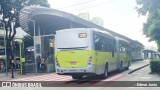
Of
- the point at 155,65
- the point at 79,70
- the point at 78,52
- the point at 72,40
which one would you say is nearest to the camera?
the point at 79,70

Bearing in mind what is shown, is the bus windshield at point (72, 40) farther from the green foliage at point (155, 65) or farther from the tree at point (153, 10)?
the green foliage at point (155, 65)

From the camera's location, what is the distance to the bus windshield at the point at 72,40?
1680cm

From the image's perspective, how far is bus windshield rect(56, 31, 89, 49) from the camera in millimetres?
16797

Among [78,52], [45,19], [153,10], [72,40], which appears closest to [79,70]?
[78,52]

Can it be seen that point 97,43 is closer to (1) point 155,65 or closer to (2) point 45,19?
(1) point 155,65

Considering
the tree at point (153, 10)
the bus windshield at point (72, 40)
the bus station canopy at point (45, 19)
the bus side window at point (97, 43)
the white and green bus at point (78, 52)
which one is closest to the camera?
the white and green bus at point (78, 52)

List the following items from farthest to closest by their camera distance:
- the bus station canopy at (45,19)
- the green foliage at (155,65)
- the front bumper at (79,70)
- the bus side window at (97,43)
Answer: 1. the bus station canopy at (45,19)
2. the green foliage at (155,65)
3. the bus side window at (97,43)
4. the front bumper at (79,70)

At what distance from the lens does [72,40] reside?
17.0 m

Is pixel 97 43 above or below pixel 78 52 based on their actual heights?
above

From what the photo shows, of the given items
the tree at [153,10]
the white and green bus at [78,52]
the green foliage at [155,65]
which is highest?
the tree at [153,10]

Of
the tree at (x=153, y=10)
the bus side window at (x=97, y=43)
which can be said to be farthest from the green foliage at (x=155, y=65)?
the bus side window at (x=97, y=43)

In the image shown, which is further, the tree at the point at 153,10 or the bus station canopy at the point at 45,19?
the bus station canopy at the point at 45,19

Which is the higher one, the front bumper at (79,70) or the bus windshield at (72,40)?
the bus windshield at (72,40)

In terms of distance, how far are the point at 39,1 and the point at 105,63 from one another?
23.9 meters
